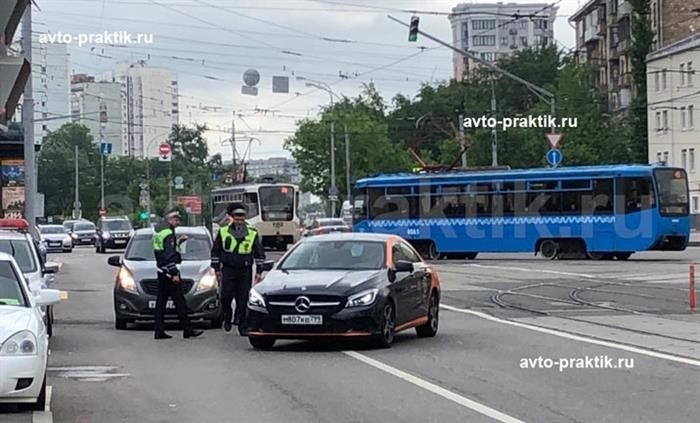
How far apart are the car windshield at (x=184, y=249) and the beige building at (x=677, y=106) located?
58.6 m

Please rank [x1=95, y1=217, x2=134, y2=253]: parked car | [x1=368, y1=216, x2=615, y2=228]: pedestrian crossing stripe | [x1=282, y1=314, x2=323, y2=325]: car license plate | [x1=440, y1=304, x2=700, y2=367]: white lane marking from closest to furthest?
[x1=440, y1=304, x2=700, y2=367]: white lane marking < [x1=282, y1=314, x2=323, y2=325]: car license plate < [x1=368, y1=216, x2=615, y2=228]: pedestrian crossing stripe < [x1=95, y1=217, x2=134, y2=253]: parked car

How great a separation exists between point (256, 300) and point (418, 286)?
100 inches

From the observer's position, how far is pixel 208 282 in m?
19.9

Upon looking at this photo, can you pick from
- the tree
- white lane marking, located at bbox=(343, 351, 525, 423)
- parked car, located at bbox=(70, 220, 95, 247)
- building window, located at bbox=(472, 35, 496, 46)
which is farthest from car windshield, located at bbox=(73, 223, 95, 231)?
building window, located at bbox=(472, 35, 496, 46)

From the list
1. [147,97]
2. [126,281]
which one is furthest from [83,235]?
[126,281]

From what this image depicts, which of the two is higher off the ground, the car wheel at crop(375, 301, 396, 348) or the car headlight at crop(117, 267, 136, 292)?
the car headlight at crop(117, 267, 136, 292)

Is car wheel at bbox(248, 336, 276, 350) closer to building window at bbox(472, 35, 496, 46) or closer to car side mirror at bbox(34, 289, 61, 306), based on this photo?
car side mirror at bbox(34, 289, 61, 306)

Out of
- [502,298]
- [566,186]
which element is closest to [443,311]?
[502,298]

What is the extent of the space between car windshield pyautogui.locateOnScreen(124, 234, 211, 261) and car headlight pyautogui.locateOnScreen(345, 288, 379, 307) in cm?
551

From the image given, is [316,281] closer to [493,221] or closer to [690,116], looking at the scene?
[493,221]

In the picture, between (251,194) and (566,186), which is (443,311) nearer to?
(566,186)

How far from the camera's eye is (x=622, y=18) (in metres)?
95.8

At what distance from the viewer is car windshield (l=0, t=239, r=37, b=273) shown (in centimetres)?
1808

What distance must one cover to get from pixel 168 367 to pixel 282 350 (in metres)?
2.05
